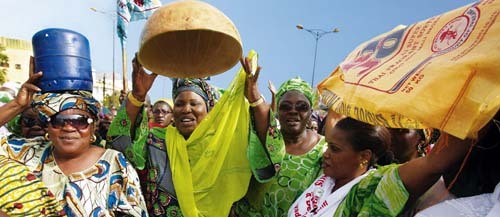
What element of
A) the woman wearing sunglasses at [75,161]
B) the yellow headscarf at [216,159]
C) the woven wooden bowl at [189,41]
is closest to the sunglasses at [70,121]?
the woman wearing sunglasses at [75,161]

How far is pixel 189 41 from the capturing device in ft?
8.73

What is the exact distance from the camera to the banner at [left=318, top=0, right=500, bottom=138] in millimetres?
978

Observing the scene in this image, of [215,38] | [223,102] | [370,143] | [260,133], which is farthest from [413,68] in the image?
[223,102]

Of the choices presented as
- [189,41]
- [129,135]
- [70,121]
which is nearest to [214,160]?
[129,135]

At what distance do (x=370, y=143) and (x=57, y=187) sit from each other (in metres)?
1.79

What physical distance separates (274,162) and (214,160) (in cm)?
43

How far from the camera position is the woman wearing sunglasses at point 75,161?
2443 mm

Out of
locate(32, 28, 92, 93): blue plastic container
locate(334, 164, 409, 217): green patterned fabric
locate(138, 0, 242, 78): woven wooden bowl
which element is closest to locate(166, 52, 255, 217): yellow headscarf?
locate(138, 0, 242, 78): woven wooden bowl

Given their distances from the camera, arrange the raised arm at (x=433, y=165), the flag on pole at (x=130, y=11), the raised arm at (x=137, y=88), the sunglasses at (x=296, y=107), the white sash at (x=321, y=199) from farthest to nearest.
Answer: the flag on pole at (x=130, y=11) < the sunglasses at (x=296, y=107) < the raised arm at (x=137, y=88) < the white sash at (x=321, y=199) < the raised arm at (x=433, y=165)

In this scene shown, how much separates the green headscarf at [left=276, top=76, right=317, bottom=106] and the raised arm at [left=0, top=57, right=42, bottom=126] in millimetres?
1740

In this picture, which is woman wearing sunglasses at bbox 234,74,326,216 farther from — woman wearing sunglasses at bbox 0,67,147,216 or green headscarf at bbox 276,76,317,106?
woman wearing sunglasses at bbox 0,67,147,216

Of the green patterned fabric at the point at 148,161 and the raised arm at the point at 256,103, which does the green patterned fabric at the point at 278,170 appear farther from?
the green patterned fabric at the point at 148,161

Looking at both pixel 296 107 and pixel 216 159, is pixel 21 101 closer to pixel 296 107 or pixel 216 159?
pixel 216 159

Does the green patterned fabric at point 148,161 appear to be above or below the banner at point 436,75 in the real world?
below
